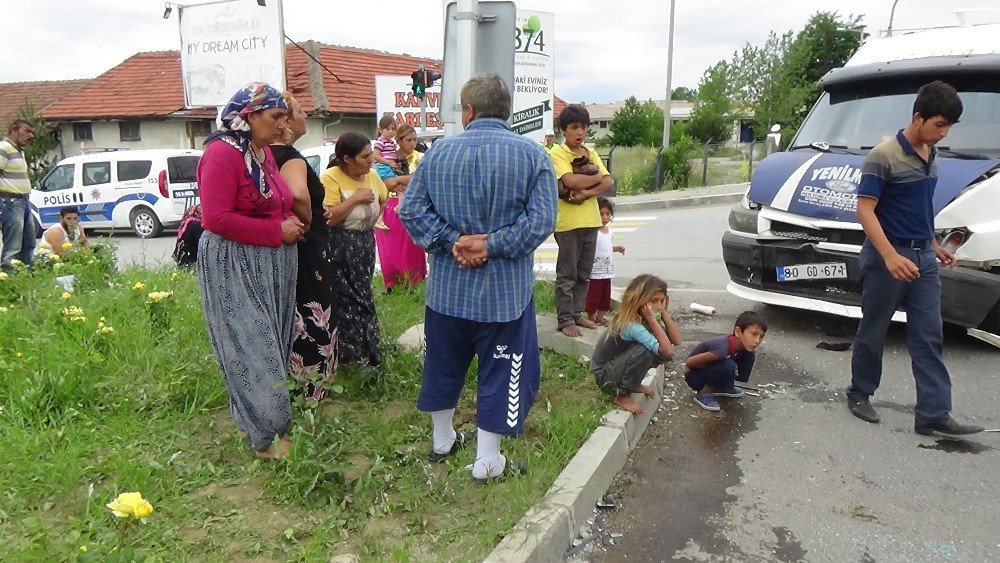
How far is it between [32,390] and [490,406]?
2.49 m

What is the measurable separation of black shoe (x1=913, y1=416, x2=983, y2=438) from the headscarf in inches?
152

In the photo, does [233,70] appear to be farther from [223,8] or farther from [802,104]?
[802,104]

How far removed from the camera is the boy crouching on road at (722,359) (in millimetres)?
4492

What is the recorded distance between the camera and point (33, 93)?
3092 centimetres

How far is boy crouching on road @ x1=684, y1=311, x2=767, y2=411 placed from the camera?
4492 millimetres

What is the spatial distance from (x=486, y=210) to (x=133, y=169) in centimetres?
1556

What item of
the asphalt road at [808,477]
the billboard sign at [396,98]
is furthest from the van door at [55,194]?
the asphalt road at [808,477]

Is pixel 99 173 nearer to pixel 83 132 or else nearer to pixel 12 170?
pixel 12 170

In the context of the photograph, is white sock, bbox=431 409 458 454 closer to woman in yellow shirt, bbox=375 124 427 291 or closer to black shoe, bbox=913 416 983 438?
black shoe, bbox=913 416 983 438

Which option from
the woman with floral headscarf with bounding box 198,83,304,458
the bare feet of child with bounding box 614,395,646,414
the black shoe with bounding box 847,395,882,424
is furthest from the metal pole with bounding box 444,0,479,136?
the black shoe with bounding box 847,395,882,424

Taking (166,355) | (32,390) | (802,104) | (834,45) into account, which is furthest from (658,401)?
(834,45)

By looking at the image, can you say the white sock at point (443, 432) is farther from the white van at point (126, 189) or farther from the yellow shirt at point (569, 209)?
the white van at point (126, 189)

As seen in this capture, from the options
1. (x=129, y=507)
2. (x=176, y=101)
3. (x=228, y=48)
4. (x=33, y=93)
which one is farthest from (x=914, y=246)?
(x=33, y=93)

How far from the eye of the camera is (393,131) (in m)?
7.18
